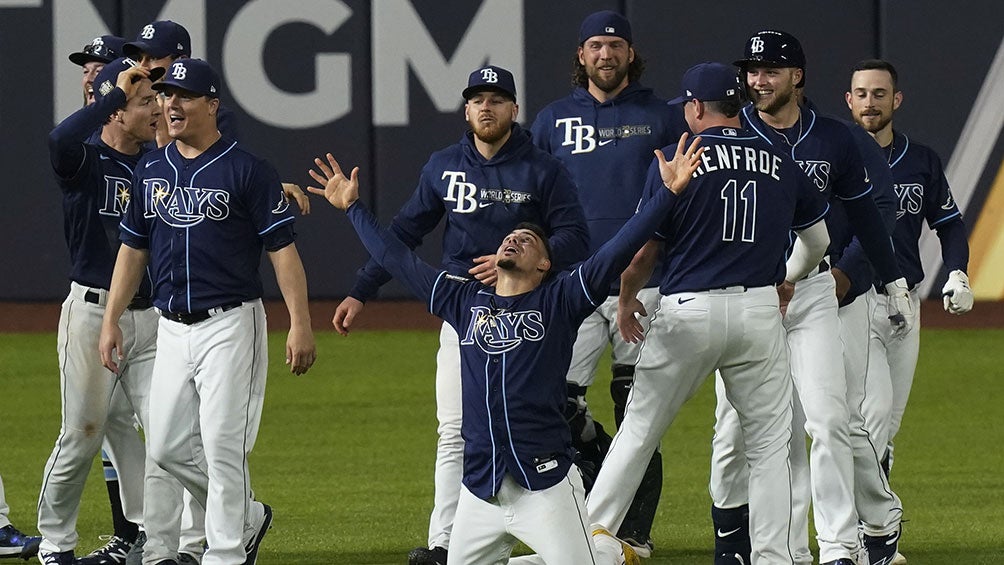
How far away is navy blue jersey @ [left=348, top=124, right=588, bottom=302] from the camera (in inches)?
265

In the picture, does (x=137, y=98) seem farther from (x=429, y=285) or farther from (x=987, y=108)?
(x=987, y=108)

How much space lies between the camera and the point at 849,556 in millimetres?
6461

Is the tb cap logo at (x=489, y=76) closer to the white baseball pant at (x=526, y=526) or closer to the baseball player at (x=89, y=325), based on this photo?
the baseball player at (x=89, y=325)

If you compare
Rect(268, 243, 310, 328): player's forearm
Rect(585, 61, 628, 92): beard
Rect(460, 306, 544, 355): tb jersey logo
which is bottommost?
Rect(460, 306, 544, 355): tb jersey logo

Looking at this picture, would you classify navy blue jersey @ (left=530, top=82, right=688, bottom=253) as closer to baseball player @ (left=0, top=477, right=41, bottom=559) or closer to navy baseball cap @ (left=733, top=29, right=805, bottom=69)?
navy baseball cap @ (left=733, top=29, right=805, bottom=69)

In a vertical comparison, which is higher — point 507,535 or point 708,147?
point 708,147

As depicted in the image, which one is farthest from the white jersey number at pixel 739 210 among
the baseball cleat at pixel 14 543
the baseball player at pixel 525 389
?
the baseball cleat at pixel 14 543

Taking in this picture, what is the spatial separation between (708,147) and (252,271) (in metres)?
1.78

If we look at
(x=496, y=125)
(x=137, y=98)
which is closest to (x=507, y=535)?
(x=496, y=125)

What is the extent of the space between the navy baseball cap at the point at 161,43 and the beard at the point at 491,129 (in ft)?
4.48

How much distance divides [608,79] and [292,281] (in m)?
2.09

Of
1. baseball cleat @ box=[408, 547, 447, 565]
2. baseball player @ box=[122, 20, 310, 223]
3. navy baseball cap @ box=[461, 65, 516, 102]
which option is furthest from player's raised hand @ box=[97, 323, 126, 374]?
navy baseball cap @ box=[461, 65, 516, 102]

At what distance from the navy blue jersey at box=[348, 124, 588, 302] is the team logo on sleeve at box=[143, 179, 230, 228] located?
0.86 meters

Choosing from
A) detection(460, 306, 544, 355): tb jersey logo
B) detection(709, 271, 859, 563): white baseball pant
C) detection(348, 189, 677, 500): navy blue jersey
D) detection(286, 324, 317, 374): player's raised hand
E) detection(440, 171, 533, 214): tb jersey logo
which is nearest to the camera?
detection(348, 189, 677, 500): navy blue jersey
